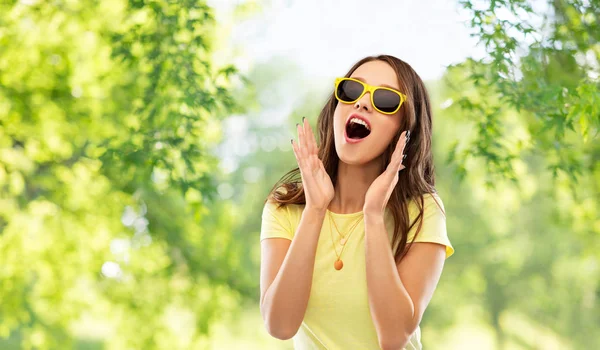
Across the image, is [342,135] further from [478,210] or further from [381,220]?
[478,210]

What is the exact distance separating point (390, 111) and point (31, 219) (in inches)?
221

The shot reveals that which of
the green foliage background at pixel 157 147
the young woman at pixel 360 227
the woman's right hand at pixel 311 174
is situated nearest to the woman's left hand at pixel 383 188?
the young woman at pixel 360 227

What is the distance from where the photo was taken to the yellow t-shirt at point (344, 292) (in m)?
1.93

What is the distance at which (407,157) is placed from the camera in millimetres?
2162

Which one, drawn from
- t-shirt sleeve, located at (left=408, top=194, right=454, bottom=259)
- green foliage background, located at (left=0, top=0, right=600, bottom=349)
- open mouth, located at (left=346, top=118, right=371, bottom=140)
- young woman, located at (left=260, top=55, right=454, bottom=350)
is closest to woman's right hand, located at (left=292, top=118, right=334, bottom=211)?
young woman, located at (left=260, top=55, right=454, bottom=350)

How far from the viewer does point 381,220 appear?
74.6 inches

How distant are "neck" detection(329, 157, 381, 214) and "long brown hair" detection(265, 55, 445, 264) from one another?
0.04 meters

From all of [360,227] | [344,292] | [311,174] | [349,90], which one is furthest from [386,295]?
[349,90]

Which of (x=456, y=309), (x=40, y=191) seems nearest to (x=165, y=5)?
(x=40, y=191)

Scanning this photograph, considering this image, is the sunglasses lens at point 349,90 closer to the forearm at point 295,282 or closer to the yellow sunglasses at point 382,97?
the yellow sunglasses at point 382,97

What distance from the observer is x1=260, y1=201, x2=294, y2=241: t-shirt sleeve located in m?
2.06

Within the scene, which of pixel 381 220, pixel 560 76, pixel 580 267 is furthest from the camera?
pixel 580 267

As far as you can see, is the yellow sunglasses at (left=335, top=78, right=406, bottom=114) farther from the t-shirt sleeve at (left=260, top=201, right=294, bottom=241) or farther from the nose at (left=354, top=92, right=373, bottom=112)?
the t-shirt sleeve at (left=260, top=201, right=294, bottom=241)

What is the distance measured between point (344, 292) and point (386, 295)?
5.9 inches
